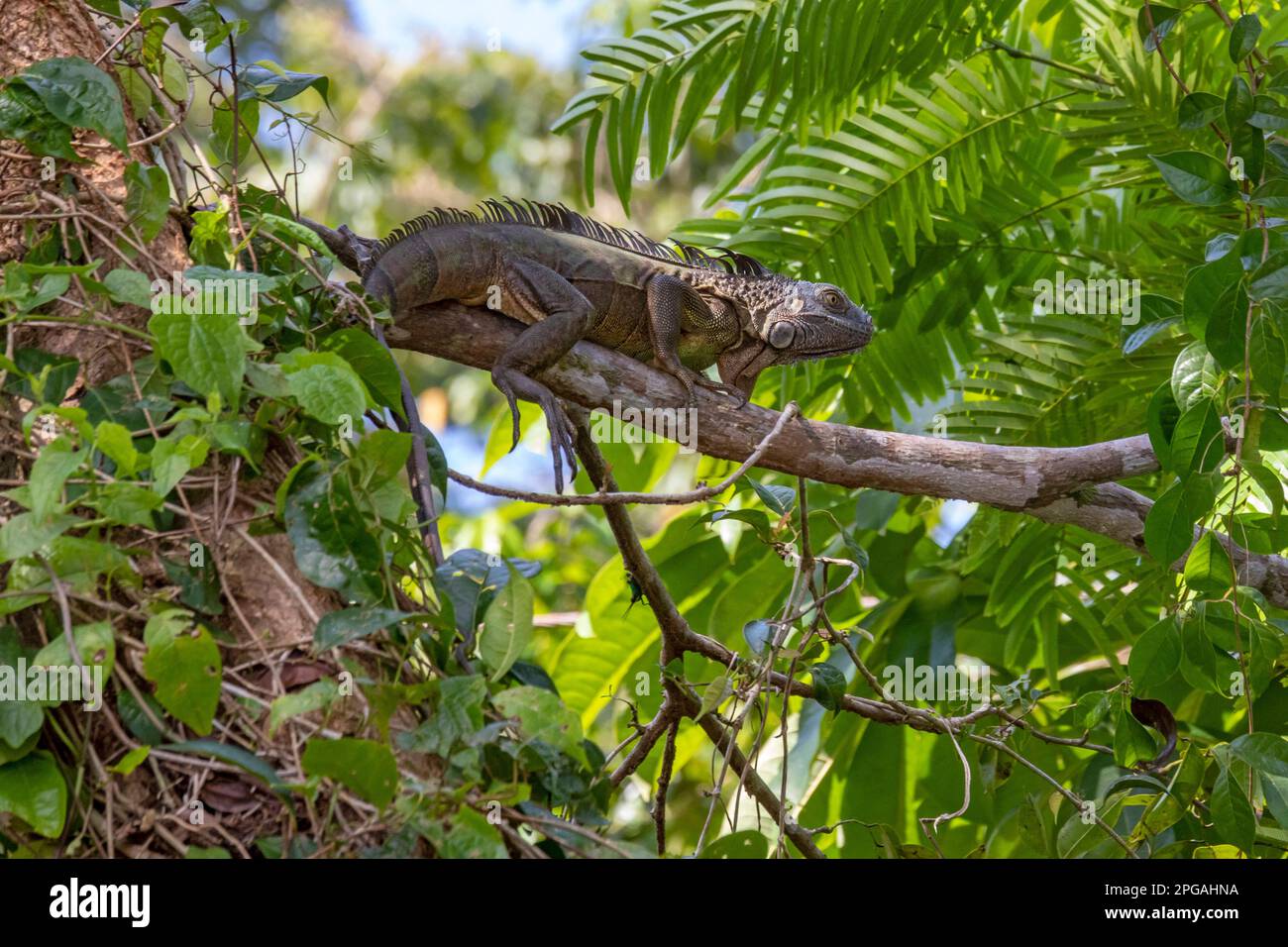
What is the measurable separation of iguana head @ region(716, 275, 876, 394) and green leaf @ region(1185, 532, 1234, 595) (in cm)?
164

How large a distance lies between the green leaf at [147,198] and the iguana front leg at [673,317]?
5.18 ft

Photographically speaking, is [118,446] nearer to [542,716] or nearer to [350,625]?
[350,625]

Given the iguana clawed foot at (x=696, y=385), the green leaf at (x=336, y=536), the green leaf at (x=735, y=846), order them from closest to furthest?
the green leaf at (x=336, y=536), the green leaf at (x=735, y=846), the iguana clawed foot at (x=696, y=385)

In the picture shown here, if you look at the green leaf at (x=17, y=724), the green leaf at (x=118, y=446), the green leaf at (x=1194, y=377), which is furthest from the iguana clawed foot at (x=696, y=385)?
the green leaf at (x=17, y=724)

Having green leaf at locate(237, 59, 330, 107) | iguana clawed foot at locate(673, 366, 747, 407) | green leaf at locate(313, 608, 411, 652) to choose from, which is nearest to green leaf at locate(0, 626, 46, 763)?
green leaf at locate(313, 608, 411, 652)

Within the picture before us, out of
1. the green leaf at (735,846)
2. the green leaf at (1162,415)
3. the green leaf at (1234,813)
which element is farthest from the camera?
the green leaf at (1162,415)

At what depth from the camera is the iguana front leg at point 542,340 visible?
2877 millimetres

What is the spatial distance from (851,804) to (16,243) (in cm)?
335

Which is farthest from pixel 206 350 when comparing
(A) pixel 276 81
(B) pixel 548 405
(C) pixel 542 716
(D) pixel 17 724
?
(B) pixel 548 405

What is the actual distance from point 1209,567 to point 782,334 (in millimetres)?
1672

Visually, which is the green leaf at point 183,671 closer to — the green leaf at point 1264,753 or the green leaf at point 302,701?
the green leaf at point 302,701

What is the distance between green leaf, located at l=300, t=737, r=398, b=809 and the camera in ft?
4.53

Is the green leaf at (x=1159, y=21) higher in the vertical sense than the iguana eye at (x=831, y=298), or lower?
higher
